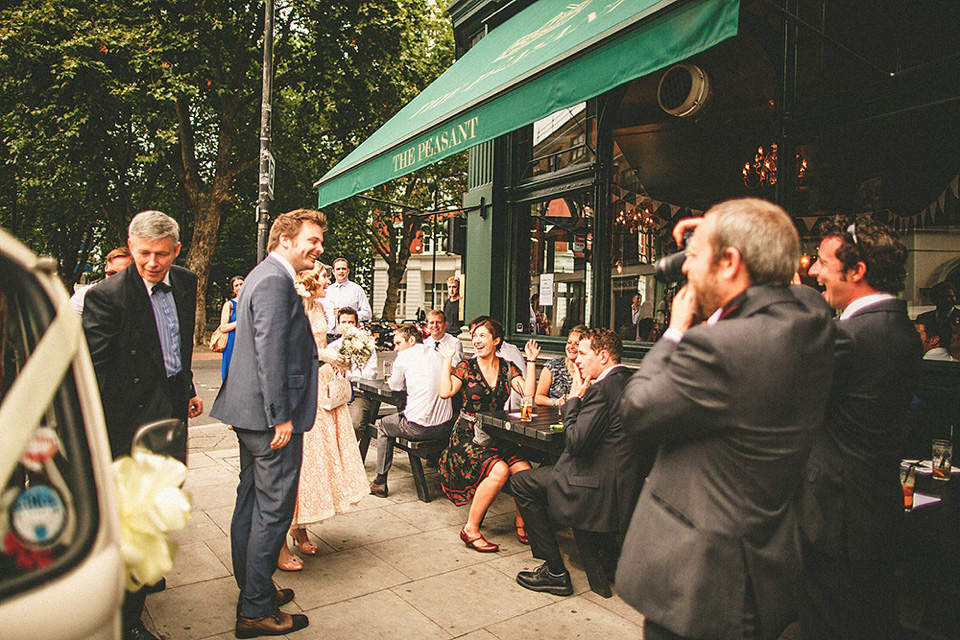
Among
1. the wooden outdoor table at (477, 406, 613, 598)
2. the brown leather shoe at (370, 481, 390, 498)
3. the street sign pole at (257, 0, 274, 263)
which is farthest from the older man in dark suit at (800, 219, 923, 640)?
the street sign pole at (257, 0, 274, 263)

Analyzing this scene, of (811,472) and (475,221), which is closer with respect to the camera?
(811,472)

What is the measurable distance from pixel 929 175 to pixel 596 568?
414 cm

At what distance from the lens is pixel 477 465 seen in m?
4.54

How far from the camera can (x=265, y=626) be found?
3160 millimetres

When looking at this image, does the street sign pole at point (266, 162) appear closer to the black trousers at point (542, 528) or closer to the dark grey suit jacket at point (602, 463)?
the black trousers at point (542, 528)

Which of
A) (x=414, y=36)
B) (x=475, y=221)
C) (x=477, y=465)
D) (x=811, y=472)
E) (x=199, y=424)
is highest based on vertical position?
(x=414, y=36)

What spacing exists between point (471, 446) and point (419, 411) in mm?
865

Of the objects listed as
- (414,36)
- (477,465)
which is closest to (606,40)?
(477,465)

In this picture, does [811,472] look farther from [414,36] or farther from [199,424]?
[414,36]

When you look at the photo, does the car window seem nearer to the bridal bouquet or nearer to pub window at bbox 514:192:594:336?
the bridal bouquet

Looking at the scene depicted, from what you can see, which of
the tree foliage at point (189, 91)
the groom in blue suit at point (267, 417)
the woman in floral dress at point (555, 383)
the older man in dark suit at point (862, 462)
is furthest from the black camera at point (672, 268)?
the tree foliage at point (189, 91)

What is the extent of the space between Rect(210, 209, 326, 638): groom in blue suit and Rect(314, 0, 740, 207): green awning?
1787 millimetres

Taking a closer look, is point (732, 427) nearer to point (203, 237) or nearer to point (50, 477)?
point (50, 477)

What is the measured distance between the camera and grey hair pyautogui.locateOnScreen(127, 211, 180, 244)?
10.6 ft
